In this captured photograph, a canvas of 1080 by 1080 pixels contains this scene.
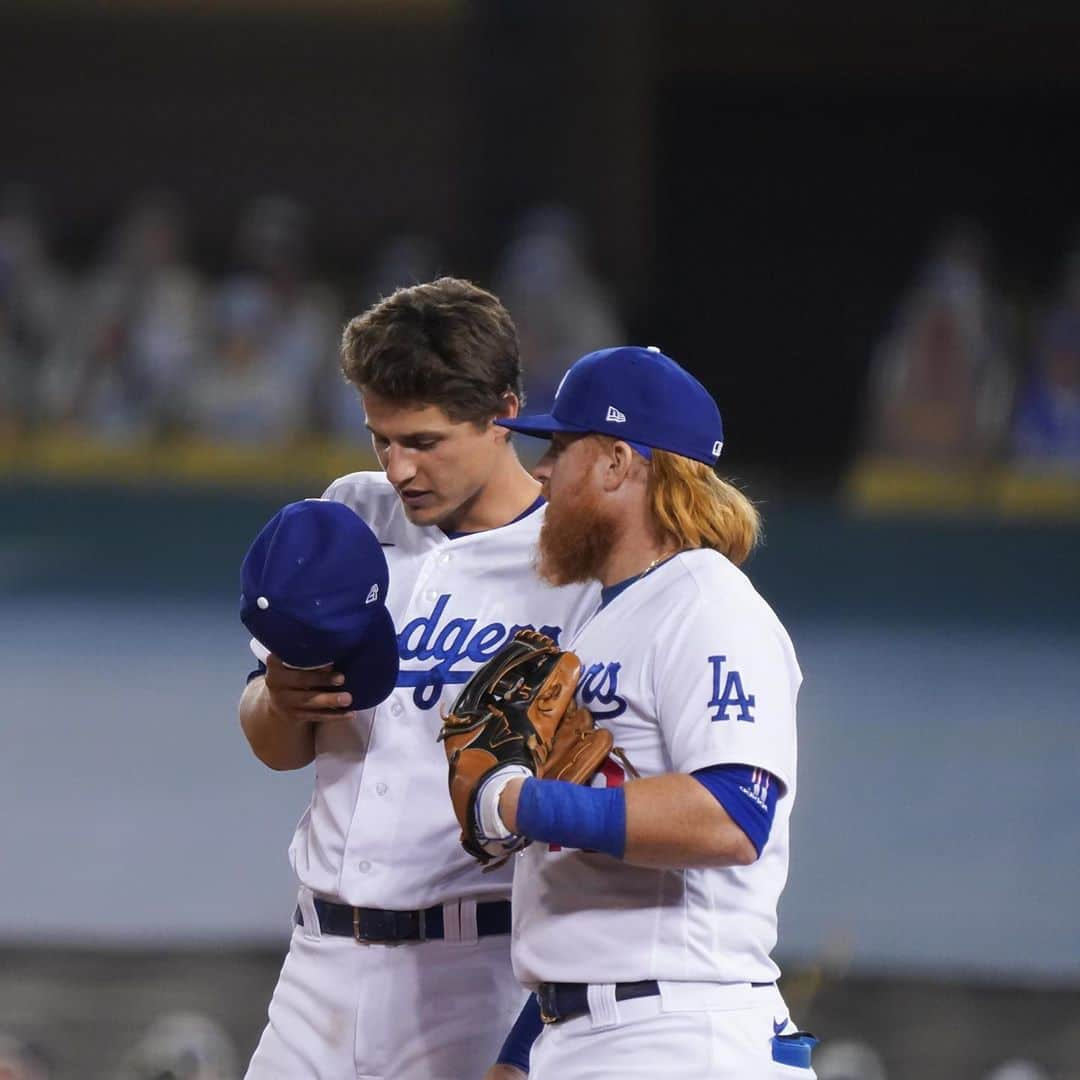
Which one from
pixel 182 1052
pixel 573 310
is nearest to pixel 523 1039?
pixel 182 1052

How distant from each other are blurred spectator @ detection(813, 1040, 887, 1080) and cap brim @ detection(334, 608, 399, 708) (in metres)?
2.09

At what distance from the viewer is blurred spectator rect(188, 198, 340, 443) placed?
16719 millimetres

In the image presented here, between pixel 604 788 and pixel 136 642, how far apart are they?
342 inches

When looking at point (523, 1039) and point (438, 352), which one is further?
point (438, 352)

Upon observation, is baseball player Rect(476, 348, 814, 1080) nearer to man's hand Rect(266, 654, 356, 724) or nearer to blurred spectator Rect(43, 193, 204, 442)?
man's hand Rect(266, 654, 356, 724)

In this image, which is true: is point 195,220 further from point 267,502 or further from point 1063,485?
point 1063,485

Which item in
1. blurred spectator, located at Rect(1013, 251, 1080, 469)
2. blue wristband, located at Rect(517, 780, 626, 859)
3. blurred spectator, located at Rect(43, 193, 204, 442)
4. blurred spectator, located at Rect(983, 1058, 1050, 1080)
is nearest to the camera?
blue wristband, located at Rect(517, 780, 626, 859)

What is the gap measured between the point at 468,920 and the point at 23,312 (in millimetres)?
15846

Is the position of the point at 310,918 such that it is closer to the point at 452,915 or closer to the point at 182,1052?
the point at 452,915

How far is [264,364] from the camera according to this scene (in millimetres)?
16781

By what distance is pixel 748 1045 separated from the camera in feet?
8.23

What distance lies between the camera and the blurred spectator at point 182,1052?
445 centimetres

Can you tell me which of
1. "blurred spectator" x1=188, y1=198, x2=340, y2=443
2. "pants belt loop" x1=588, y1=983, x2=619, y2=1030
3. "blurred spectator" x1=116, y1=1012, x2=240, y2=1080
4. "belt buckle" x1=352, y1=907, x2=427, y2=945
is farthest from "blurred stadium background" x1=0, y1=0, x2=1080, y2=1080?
"pants belt loop" x1=588, y1=983, x2=619, y2=1030

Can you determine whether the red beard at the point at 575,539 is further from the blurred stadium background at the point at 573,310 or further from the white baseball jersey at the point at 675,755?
the blurred stadium background at the point at 573,310
